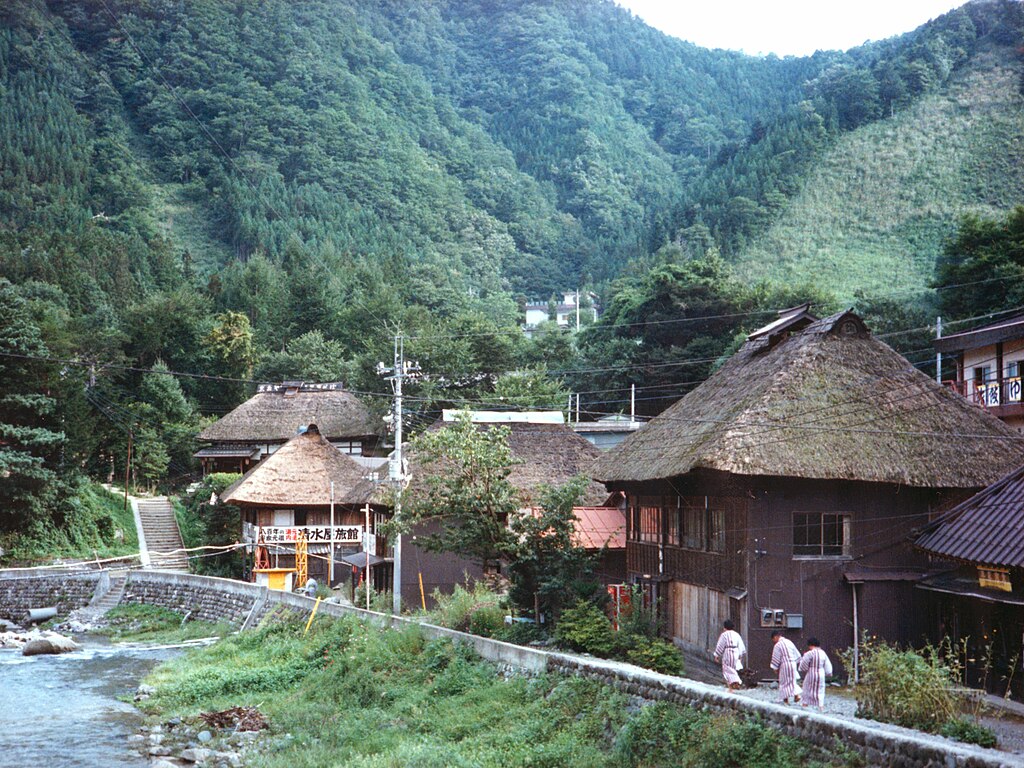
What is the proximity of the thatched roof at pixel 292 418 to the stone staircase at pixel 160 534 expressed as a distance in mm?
4351

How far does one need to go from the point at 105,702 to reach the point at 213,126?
144603 millimetres

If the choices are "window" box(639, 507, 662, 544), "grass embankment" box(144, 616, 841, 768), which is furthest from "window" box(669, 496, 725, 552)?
"grass embankment" box(144, 616, 841, 768)

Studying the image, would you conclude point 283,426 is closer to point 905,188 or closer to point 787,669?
point 787,669

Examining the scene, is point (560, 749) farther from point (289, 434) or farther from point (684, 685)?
point (289, 434)

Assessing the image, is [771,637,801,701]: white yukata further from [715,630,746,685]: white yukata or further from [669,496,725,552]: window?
[669,496,725,552]: window

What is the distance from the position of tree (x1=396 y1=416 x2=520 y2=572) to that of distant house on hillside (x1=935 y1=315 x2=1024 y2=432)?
12.4m

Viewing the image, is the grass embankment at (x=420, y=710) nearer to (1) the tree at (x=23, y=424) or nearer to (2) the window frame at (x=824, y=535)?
(2) the window frame at (x=824, y=535)

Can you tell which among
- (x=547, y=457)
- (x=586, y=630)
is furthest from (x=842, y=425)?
(x=547, y=457)

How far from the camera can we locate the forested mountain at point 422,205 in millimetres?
57062

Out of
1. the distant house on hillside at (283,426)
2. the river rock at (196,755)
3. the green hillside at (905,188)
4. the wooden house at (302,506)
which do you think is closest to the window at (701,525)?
the river rock at (196,755)

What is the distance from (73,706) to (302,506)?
18825 mm

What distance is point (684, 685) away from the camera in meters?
15.4

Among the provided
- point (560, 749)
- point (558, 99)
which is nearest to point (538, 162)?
point (558, 99)

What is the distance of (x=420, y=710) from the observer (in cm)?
2197
